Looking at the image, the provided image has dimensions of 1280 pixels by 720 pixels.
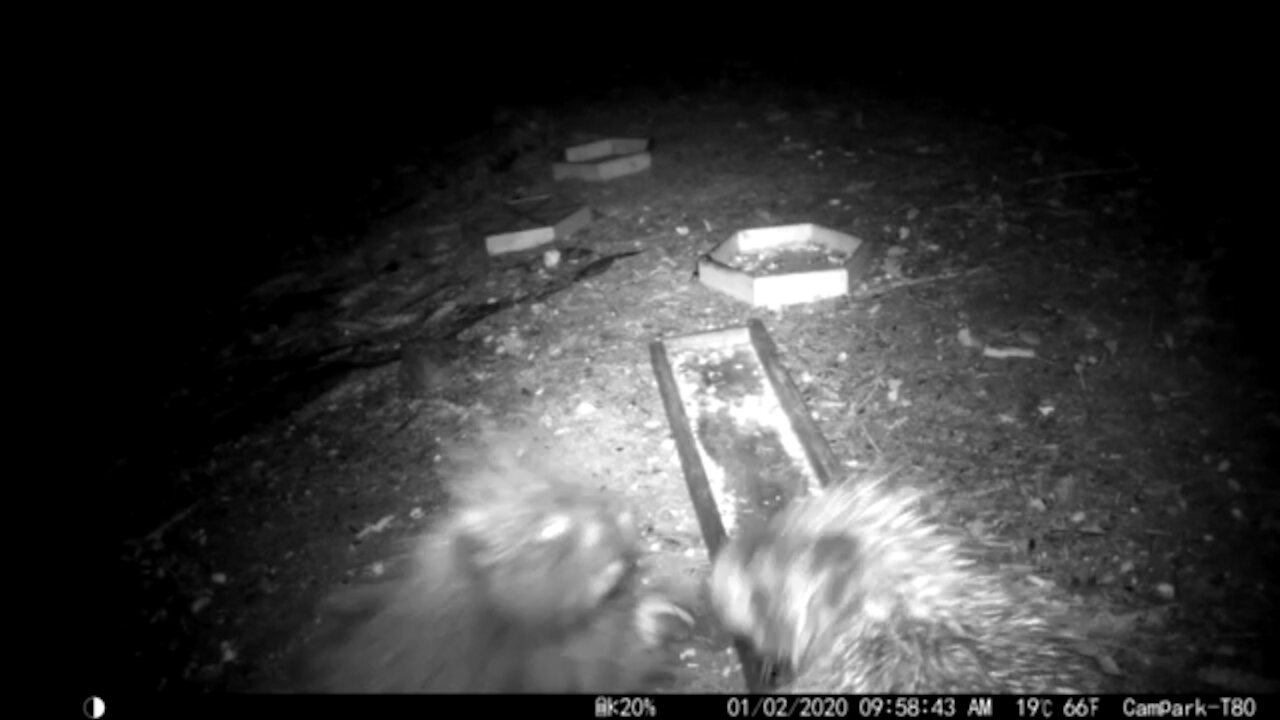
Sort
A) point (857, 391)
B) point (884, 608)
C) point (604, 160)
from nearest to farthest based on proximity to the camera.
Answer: point (884, 608) < point (857, 391) < point (604, 160)

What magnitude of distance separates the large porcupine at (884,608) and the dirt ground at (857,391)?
0.16 metres

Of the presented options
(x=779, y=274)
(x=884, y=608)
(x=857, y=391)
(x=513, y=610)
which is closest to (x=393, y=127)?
(x=779, y=274)

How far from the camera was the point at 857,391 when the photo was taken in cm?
333

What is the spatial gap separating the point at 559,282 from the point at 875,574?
2824 mm

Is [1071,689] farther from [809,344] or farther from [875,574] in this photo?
[809,344]

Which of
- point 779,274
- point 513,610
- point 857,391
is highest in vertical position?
point 779,274

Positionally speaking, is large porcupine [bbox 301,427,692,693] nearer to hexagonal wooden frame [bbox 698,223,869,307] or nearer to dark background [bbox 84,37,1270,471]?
hexagonal wooden frame [bbox 698,223,869,307]

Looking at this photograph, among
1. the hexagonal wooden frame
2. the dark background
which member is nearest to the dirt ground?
the hexagonal wooden frame

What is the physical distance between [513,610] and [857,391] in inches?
71.3

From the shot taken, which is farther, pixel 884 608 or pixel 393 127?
pixel 393 127

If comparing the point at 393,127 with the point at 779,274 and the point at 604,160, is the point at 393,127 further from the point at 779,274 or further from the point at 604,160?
the point at 779,274

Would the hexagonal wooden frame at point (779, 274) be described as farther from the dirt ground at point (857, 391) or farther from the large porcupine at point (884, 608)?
the large porcupine at point (884, 608)

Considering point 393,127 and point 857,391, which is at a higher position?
point 393,127

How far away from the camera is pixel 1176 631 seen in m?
2.19
